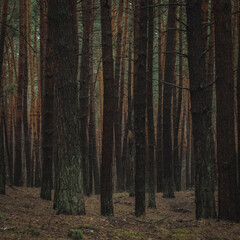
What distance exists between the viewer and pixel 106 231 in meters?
5.57

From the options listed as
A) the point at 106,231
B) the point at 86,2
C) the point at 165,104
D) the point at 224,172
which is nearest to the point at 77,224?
the point at 106,231

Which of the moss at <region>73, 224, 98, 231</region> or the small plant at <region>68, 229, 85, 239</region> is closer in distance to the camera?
the small plant at <region>68, 229, 85, 239</region>

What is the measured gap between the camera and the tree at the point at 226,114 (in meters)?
6.83

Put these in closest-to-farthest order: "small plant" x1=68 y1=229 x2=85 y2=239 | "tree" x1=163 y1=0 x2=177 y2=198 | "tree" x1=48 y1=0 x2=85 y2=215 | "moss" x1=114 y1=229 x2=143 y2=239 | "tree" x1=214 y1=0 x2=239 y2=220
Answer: "small plant" x1=68 y1=229 x2=85 y2=239 < "moss" x1=114 y1=229 x2=143 y2=239 < "tree" x1=48 y1=0 x2=85 y2=215 < "tree" x1=214 y1=0 x2=239 y2=220 < "tree" x1=163 y1=0 x2=177 y2=198

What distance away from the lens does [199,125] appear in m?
7.46

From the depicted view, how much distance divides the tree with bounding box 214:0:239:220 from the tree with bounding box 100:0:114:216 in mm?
2532

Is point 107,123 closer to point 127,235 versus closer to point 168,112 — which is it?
point 127,235

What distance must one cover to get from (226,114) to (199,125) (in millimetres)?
783

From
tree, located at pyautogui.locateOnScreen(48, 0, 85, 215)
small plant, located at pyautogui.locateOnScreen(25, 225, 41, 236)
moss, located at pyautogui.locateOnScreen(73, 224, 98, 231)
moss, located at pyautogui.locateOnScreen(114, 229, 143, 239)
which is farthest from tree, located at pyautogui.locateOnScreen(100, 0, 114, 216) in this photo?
small plant, located at pyautogui.locateOnScreen(25, 225, 41, 236)

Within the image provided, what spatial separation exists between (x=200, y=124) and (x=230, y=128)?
0.77 m

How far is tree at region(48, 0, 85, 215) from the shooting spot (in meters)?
6.52

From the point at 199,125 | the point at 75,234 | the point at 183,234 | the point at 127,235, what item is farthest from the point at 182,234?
the point at 199,125

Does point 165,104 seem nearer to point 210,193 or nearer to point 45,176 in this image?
point 45,176

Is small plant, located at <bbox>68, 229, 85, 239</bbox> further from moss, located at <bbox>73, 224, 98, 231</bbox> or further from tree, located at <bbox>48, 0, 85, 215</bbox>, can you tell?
Answer: tree, located at <bbox>48, 0, 85, 215</bbox>
